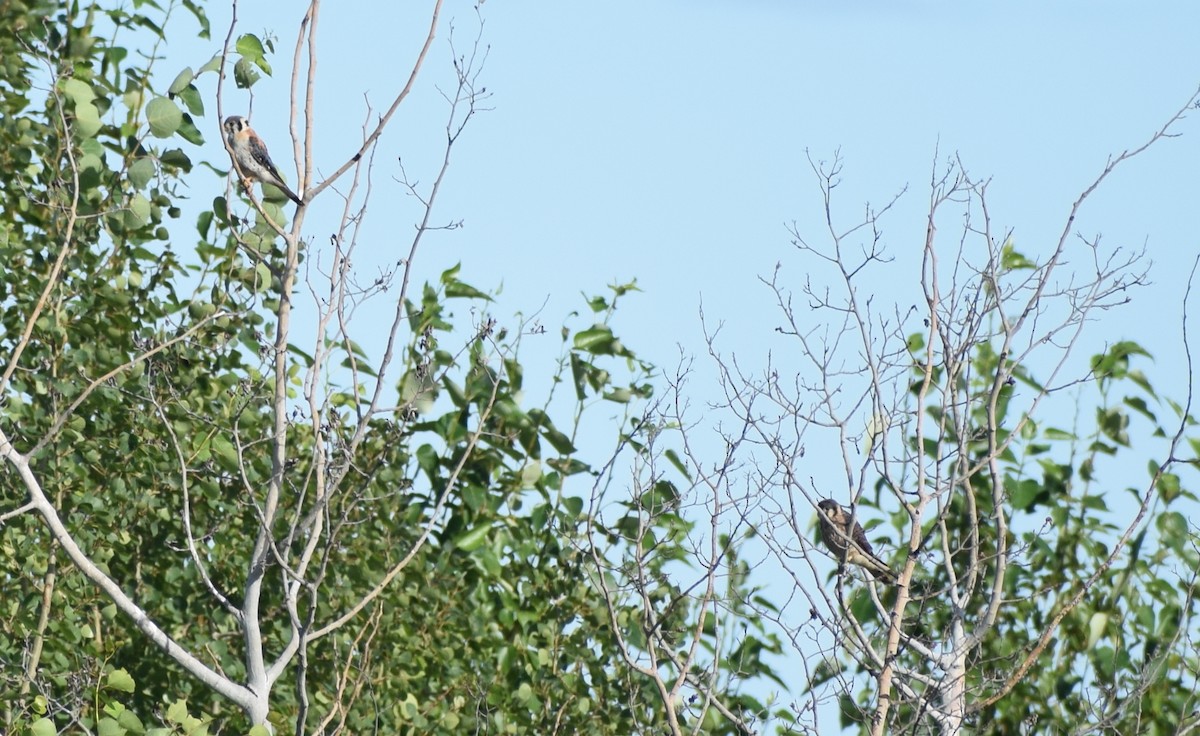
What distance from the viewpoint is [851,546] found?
16.3 feet

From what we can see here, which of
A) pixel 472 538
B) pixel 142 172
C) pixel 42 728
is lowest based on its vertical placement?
pixel 42 728

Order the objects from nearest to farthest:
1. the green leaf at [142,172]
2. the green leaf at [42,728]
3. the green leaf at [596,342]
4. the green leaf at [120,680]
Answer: the green leaf at [42,728] < the green leaf at [120,680] < the green leaf at [142,172] < the green leaf at [596,342]

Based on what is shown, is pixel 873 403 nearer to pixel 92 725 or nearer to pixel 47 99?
pixel 92 725

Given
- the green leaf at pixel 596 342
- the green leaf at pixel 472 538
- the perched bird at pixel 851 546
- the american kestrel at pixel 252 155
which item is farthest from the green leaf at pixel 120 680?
the american kestrel at pixel 252 155

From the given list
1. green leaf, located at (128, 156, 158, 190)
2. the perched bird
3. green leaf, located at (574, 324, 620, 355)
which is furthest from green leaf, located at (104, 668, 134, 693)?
green leaf, located at (574, 324, 620, 355)

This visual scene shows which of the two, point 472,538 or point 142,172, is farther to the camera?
point 472,538

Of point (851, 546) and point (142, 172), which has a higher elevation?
point (142, 172)

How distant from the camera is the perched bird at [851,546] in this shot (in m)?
5.03

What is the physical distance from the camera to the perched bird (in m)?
5.03

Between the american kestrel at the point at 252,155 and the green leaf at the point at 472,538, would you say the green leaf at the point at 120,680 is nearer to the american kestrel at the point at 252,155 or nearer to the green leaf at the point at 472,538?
the green leaf at the point at 472,538

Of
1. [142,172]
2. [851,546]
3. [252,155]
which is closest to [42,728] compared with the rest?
[142,172]

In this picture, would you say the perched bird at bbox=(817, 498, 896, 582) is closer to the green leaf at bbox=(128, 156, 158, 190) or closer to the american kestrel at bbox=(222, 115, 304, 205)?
the green leaf at bbox=(128, 156, 158, 190)

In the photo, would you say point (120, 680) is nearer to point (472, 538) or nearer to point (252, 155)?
point (472, 538)

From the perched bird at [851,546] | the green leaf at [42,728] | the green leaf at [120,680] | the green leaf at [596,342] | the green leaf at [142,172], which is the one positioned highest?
the green leaf at [596,342]
